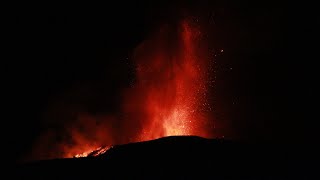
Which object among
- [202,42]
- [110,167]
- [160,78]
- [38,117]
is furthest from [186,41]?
[110,167]

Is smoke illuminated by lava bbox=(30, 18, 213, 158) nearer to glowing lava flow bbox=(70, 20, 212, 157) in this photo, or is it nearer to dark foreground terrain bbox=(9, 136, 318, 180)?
glowing lava flow bbox=(70, 20, 212, 157)

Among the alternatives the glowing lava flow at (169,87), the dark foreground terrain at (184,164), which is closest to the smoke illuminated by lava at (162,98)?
the glowing lava flow at (169,87)

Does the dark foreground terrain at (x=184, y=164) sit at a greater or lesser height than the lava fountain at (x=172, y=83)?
lesser

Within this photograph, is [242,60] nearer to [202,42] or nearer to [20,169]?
[202,42]

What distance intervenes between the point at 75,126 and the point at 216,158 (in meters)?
11.2

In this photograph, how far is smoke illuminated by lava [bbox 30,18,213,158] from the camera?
484 inches

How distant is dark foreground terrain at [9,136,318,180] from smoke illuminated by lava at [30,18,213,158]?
20.2ft

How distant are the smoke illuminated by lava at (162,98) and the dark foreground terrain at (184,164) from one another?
6163 mm

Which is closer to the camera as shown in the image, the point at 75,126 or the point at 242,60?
the point at 242,60

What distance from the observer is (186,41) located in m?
12.7

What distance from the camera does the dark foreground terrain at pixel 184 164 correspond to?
15.2 feet

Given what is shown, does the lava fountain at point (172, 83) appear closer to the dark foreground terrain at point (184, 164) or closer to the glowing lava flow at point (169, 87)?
the glowing lava flow at point (169, 87)

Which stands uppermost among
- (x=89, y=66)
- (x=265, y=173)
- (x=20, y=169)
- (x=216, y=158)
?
(x=89, y=66)

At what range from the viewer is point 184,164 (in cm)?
494
